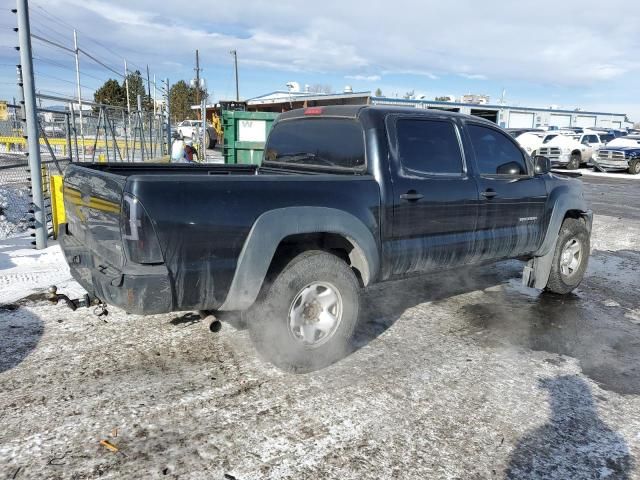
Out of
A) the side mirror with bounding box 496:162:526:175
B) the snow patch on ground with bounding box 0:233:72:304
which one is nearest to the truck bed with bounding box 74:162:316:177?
the snow patch on ground with bounding box 0:233:72:304

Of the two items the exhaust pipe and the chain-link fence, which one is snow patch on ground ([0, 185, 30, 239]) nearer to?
the chain-link fence

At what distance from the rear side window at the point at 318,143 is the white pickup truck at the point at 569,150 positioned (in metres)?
24.1

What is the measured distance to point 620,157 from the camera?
81.1 ft

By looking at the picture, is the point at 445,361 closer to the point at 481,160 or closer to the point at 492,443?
the point at 492,443

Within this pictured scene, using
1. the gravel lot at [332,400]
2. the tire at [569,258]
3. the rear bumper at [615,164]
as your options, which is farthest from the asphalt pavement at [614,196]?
the gravel lot at [332,400]

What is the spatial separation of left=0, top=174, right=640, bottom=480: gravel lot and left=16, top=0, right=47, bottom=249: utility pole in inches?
85.5

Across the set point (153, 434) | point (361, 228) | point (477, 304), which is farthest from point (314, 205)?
point (477, 304)

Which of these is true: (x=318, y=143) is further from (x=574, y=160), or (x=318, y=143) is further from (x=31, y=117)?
(x=574, y=160)

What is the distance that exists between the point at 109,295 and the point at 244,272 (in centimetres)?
84

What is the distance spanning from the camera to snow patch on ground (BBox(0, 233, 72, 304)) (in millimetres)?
5219

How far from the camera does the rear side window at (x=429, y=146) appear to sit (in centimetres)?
410

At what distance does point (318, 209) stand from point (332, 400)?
1.27 metres

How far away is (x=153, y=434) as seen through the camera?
2.89 meters

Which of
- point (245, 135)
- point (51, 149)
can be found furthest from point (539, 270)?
point (245, 135)
